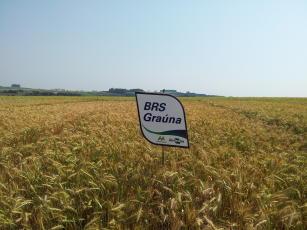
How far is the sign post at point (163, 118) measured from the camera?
5.61 metres

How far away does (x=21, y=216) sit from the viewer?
3.86 meters

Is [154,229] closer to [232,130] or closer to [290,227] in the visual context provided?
[290,227]

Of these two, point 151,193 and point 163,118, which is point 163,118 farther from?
point 151,193

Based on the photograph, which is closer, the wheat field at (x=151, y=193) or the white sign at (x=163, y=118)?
the wheat field at (x=151, y=193)

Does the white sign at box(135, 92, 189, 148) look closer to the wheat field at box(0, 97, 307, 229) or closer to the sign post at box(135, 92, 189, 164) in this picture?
the sign post at box(135, 92, 189, 164)

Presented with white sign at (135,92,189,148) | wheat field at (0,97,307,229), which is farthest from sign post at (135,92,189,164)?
wheat field at (0,97,307,229)

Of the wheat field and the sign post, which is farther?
the sign post

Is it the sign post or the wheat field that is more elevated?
the sign post

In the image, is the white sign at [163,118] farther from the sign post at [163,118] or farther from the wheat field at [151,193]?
the wheat field at [151,193]

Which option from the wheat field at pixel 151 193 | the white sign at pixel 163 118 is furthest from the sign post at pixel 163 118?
the wheat field at pixel 151 193

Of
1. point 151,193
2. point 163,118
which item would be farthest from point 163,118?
point 151,193

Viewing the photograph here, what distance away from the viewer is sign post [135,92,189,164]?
18.4 ft

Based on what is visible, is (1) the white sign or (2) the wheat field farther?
(1) the white sign

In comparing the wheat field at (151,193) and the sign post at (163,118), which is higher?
the sign post at (163,118)
